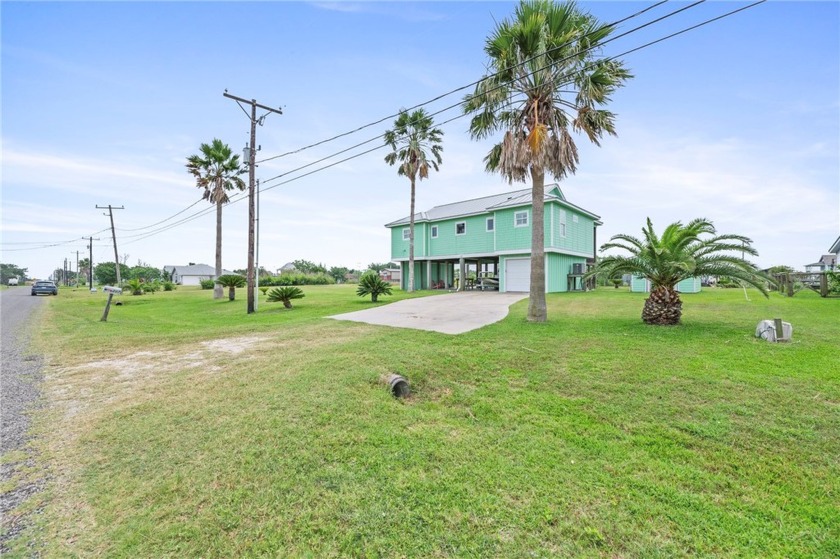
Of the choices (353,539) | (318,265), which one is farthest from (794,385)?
(318,265)

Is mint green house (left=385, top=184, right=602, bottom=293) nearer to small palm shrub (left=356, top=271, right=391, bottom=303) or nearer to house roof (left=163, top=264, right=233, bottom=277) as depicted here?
small palm shrub (left=356, top=271, right=391, bottom=303)

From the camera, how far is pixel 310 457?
10.5 ft

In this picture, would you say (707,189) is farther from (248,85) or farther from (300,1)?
(248,85)

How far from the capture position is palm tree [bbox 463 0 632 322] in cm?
924

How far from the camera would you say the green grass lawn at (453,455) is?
2324mm

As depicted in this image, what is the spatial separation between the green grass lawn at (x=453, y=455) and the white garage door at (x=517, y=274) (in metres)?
15.7

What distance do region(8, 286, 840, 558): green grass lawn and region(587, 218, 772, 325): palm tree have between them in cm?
258

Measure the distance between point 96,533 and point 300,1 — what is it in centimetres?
1165

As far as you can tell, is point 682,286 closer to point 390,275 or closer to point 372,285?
point 372,285

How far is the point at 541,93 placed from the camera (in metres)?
9.86

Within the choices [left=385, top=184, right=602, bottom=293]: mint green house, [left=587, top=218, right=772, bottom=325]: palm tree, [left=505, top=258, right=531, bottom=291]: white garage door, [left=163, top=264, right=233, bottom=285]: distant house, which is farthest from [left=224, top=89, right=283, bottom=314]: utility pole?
[left=163, top=264, right=233, bottom=285]: distant house

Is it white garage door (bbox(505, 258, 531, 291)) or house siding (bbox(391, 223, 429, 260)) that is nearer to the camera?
white garage door (bbox(505, 258, 531, 291))

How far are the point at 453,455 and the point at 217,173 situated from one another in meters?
27.5

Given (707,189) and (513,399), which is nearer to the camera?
(513,399)
